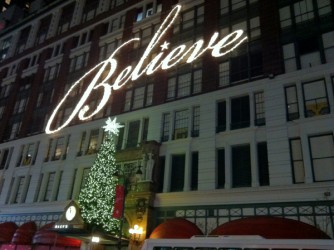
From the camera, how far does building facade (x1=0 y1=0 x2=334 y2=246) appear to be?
2092cm

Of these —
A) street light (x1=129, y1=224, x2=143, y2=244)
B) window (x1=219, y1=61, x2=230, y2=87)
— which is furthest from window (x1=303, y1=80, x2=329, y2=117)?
street light (x1=129, y1=224, x2=143, y2=244)

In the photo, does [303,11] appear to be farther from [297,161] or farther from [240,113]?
[297,161]

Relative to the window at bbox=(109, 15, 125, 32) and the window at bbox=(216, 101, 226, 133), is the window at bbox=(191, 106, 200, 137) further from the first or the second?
the window at bbox=(109, 15, 125, 32)

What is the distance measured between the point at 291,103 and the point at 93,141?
1937cm

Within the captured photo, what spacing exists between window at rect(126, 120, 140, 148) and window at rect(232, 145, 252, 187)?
973 centimetres

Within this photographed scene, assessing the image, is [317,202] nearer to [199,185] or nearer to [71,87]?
[199,185]

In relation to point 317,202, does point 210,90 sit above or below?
above

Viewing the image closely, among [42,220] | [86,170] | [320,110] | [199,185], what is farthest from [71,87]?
[320,110]

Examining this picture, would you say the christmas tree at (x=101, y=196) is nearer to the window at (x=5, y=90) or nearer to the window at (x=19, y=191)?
the window at (x=19, y=191)

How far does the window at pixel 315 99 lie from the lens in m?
21.3

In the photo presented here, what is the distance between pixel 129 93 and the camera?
1321 inches

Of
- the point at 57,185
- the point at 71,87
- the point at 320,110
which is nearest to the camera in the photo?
the point at 320,110

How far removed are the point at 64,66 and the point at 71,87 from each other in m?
6.52

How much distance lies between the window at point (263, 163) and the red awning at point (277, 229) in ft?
13.1
